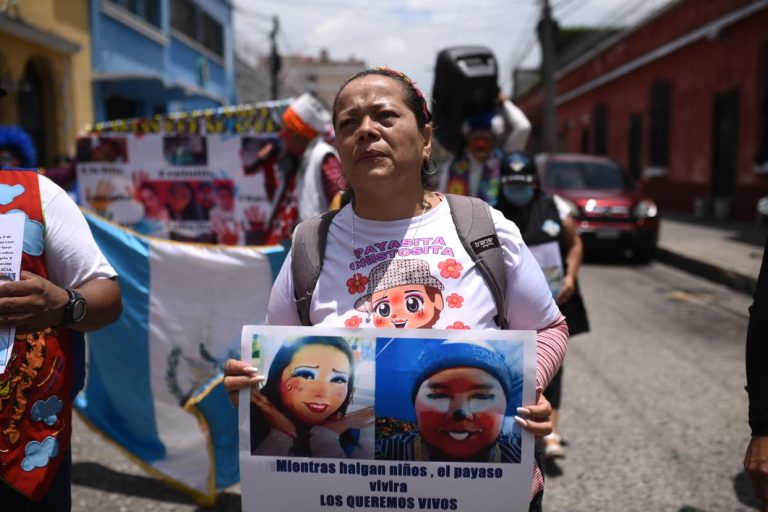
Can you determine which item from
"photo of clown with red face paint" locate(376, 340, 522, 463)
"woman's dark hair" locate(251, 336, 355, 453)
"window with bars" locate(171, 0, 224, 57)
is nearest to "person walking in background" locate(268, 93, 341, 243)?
"woman's dark hair" locate(251, 336, 355, 453)

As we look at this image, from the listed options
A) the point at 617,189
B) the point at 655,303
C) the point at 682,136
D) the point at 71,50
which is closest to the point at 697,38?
the point at 682,136

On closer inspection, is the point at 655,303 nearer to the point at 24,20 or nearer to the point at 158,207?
the point at 158,207

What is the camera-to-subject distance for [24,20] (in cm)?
1351

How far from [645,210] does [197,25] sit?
20918 mm

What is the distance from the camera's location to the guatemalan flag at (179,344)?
3145mm

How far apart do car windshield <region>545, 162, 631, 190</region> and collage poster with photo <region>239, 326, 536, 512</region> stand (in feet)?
35.5

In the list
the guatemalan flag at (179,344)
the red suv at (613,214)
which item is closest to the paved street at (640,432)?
the guatemalan flag at (179,344)

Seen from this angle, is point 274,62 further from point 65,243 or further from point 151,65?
point 65,243

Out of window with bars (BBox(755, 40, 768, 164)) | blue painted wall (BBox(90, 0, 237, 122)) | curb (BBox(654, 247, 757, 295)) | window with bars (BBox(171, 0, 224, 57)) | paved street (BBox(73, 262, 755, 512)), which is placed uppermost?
window with bars (BBox(171, 0, 224, 57))

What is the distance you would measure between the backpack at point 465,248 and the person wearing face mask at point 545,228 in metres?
Answer: 1.90

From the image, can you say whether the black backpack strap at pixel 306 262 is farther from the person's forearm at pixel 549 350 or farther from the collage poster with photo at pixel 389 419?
the person's forearm at pixel 549 350

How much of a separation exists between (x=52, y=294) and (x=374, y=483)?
90 centimetres

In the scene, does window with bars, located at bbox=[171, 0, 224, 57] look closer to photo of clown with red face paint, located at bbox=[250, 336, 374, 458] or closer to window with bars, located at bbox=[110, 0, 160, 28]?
window with bars, located at bbox=[110, 0, 160, 28]

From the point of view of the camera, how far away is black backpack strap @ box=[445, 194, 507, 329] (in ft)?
5.60
